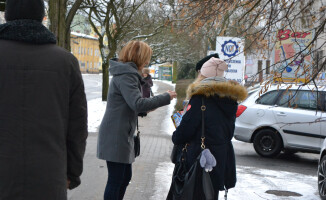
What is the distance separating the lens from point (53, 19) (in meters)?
9.15

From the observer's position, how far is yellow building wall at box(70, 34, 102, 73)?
112 meters

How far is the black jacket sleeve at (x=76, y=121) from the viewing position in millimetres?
2678

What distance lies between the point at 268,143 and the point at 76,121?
29.1ft

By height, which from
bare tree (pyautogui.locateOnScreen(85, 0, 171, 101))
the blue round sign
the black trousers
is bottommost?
the black trousers

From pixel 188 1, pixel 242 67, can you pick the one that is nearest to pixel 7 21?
pixel 188 1

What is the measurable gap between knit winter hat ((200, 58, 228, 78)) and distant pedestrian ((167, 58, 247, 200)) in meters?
0.13

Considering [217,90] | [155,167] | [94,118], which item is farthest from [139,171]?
[94,118]

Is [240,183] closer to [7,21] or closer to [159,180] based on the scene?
[159,180]

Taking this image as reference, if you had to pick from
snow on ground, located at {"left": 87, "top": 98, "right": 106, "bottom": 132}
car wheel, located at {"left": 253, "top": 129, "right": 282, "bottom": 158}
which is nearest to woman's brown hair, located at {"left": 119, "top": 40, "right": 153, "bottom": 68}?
car wheel, located at {"left": 253, "top": 129, "right": 282, "bottom": 158}

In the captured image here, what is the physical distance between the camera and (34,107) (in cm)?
252

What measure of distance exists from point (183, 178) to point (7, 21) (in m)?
2.21

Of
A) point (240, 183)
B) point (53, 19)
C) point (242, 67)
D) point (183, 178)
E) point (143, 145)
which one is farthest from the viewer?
point (242, 67)

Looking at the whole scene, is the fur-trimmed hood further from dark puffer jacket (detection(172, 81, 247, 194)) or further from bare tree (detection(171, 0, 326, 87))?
bare tree (detection(171, 0, 326, 87))

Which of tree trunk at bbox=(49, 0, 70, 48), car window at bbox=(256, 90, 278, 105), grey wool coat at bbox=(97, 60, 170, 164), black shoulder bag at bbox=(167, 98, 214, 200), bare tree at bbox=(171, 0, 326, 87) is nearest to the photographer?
black shoulder bag at bbox=(167, 98, 214, 200)
